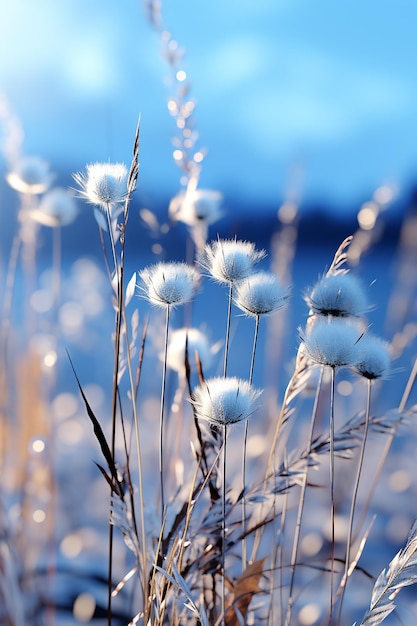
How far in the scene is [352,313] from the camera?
0.46 meters

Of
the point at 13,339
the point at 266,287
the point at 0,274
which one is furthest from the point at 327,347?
the point at 13,339

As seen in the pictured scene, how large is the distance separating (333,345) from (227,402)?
69mm

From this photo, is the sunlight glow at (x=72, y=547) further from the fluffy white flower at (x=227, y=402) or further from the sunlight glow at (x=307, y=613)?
the fluffy white flower at (x=227, y=402)

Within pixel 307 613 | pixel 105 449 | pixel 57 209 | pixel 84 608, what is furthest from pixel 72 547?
pixel 105 449

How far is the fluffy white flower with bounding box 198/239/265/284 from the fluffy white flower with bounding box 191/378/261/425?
7 centimetres

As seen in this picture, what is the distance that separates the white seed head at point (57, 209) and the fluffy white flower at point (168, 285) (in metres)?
0.48

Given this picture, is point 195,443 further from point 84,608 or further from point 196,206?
point 84,608

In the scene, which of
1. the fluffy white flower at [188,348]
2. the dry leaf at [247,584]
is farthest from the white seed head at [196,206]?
the dry leaf at [247,584]

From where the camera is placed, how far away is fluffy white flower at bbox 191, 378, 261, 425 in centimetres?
38

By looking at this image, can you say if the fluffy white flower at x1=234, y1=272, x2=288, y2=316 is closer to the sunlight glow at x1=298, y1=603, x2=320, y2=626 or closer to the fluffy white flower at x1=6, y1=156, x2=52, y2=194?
the fluffy white flower at x1=6, y1=156, x2=52, y2=194

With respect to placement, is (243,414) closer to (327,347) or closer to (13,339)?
(327,347)

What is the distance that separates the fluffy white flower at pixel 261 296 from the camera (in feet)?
1.38

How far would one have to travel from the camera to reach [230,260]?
43cm

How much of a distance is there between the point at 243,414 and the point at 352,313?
12 centimetres
